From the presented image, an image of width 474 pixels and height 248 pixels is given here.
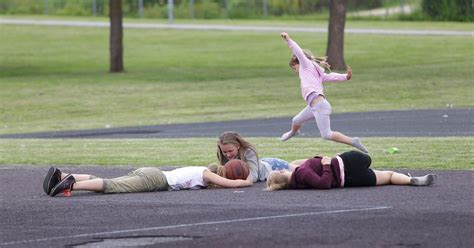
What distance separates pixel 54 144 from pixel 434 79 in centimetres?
1730

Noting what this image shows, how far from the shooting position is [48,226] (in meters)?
10.5

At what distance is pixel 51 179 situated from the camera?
1245cm

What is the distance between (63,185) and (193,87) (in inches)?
887

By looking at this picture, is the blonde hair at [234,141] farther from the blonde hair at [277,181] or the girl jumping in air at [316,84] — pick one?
the girl jumping in air at [316,84]

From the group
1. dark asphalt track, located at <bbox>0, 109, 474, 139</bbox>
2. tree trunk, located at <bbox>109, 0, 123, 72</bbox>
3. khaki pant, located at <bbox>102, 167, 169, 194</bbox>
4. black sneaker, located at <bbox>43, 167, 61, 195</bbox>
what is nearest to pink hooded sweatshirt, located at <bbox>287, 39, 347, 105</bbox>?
khaki pant, located at <bbox>102, 167, 169, 194</bbox>

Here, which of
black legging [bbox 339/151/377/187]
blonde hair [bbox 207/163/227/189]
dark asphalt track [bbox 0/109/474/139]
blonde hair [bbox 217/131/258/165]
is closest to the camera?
black legging [bbox 339/151/377/187]

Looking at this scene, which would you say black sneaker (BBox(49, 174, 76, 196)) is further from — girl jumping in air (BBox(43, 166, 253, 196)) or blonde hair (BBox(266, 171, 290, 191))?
blonde hair (BBox(266, 171, 290, 191))

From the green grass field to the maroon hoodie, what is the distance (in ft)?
8.97

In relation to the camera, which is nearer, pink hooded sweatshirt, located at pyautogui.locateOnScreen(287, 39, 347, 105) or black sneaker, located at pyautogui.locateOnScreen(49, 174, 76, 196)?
black sneaker, located at pyautogui.locateOnScreen(49, 174, 76, 196)

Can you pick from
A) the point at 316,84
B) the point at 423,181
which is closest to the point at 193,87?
the point at 316,84

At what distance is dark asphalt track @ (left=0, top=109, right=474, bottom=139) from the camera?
21.2m

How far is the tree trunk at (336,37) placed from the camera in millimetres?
37469

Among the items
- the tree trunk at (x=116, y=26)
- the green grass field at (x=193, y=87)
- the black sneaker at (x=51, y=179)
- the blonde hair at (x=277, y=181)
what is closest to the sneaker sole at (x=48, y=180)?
the black sneaker at (x=51, y=179)

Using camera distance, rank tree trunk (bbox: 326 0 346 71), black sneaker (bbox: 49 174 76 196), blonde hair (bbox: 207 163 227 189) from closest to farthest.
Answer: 1. black sneaker (bbox: 49 174 76 196)
2. blonde hair (bbox: 207 163 227 189)
3. tree trunk (bbox: 326 0 346 71)
